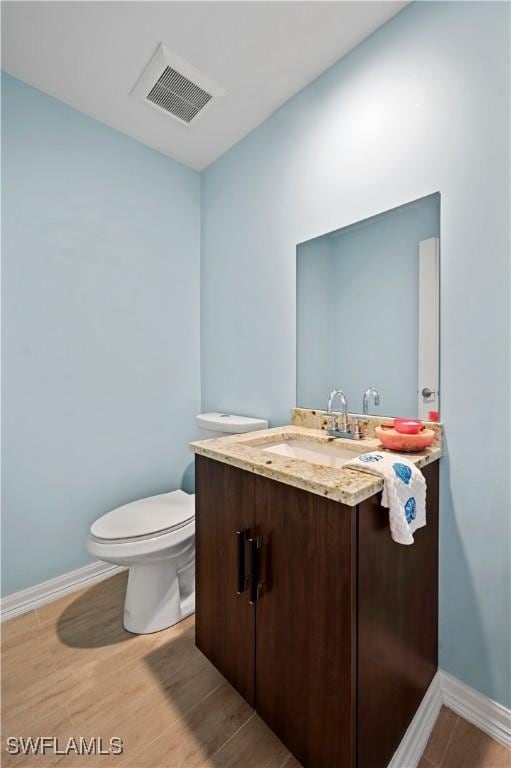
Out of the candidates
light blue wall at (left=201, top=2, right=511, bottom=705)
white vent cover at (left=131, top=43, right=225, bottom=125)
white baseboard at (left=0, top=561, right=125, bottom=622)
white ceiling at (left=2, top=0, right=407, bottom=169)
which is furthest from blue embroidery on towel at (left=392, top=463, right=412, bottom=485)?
white vent cover at (left=131, top=43, right=225, bottom=125)

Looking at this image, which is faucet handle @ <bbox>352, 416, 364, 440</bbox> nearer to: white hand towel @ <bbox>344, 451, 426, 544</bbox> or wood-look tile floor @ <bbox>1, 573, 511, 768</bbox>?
white hand towel @ <bbox>344, 451, 426, 544</bbox>

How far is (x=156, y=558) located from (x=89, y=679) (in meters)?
0.44

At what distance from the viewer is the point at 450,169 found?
1114 millimetres

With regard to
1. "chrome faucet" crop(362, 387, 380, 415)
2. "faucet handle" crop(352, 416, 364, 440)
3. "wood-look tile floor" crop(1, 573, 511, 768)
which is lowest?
"wood-look tile floor" crop(1, 573, 511, 768)

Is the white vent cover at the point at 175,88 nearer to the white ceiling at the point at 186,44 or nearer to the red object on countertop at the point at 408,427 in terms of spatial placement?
the white ceiling at the point at 186,44

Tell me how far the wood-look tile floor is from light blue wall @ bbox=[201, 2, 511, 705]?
45 cm

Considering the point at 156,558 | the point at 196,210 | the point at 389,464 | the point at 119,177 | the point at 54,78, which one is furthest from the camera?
the point at 196,210

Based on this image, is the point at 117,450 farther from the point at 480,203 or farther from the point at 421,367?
the point at 480,203

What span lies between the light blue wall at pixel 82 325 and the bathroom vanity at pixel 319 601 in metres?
0.90

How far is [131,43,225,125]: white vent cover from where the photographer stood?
146 cm

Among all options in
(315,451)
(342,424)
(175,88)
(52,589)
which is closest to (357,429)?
(342,424)

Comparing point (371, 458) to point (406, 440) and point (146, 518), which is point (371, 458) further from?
point (146, 518)

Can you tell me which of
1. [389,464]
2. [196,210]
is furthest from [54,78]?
[389,464]

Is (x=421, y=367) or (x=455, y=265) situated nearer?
(x=455, y=265)
